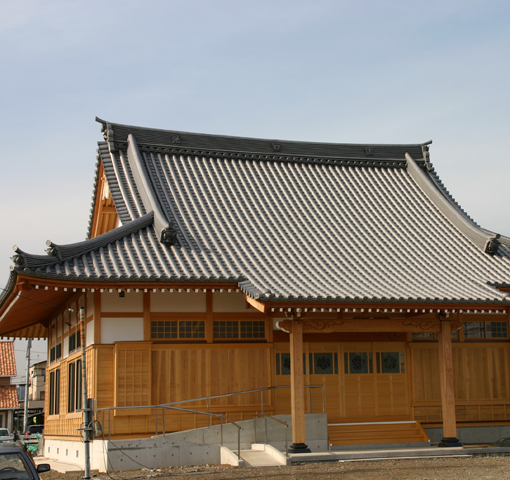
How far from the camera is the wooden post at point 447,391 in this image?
15.6m

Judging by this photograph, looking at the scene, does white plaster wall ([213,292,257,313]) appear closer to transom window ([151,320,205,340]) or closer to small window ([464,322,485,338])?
transom window ([151,320,205,340])

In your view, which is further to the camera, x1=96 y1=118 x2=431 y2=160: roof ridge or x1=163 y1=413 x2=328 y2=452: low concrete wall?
x1=96 y1=118 x2=431 y2=160: roof ridge

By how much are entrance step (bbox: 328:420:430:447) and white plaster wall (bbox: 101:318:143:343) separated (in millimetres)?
5441

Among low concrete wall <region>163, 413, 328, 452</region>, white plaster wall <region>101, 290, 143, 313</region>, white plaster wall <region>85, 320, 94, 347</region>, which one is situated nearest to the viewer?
low concrete wall <region>163, 413, 328, 452</region>

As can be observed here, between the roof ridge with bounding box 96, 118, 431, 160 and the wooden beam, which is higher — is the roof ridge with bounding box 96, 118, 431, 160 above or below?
above

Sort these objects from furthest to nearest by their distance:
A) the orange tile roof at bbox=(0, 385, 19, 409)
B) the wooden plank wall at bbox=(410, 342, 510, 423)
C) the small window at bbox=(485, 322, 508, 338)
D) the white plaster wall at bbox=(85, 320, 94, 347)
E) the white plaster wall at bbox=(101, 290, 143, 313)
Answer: the orange tile roof at bbox=(0, 385, 19, 409) < the small window at bbox=(485, 322, 508, 338) < the wooden plank wall at bbox=(410, 342, 510, 423) < the white plaster wall at bbox=(85, 320, 94, 347) < the white plaster wall at bbox=(101, 290, 143, 313)

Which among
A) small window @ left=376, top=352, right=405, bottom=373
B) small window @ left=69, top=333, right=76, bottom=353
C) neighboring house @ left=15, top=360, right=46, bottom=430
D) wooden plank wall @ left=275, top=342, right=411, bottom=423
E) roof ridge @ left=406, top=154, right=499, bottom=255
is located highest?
roof ridge @ left=406, top=154, right=499, bottom=255

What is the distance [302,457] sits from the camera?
13.8 metres

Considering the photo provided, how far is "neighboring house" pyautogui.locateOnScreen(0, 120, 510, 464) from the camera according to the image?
50.6ft

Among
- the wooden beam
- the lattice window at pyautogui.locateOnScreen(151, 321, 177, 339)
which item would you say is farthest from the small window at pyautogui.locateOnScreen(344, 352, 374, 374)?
the lattice window at pyautogui.locateOnScreen(151, 321, 177, 339)

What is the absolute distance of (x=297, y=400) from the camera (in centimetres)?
1469

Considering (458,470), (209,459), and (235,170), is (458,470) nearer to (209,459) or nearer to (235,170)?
(209,459)

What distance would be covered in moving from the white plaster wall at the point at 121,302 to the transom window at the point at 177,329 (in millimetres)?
613

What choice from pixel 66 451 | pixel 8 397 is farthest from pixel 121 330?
pixel 8 397
